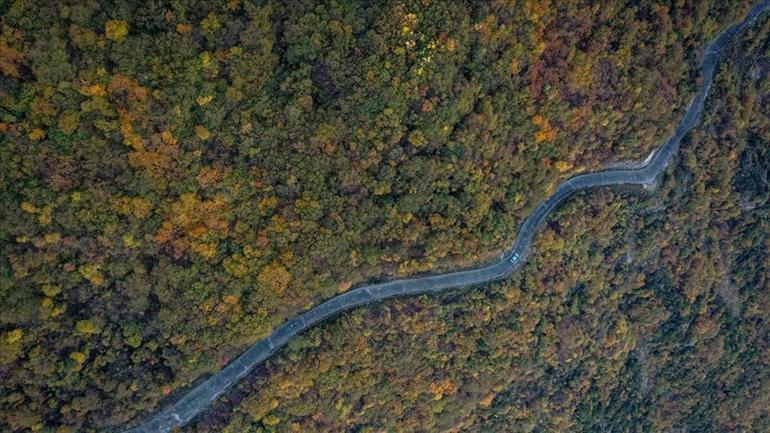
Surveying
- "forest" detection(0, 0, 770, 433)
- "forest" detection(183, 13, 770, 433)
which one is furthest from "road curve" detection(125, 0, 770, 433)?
"forest" detection(0, 0, 770, 433)

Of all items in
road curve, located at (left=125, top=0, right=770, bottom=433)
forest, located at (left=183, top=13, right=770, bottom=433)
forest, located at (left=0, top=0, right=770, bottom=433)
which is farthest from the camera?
forest, located at (left=183, top=13, right=770, bottom=433)

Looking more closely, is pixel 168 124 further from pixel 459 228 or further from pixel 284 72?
pixel 459 228

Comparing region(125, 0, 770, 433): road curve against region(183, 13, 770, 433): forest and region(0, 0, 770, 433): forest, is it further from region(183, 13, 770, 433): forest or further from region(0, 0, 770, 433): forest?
region(0, 0, 770, 433): forest

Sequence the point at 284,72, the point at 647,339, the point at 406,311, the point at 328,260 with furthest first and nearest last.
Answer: the point at 647,339, the point at 406,311, the point at 328,260, the point at 284,72

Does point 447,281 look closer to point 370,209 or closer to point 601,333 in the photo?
point 370,209

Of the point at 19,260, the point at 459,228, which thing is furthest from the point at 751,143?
the point at 19,260
